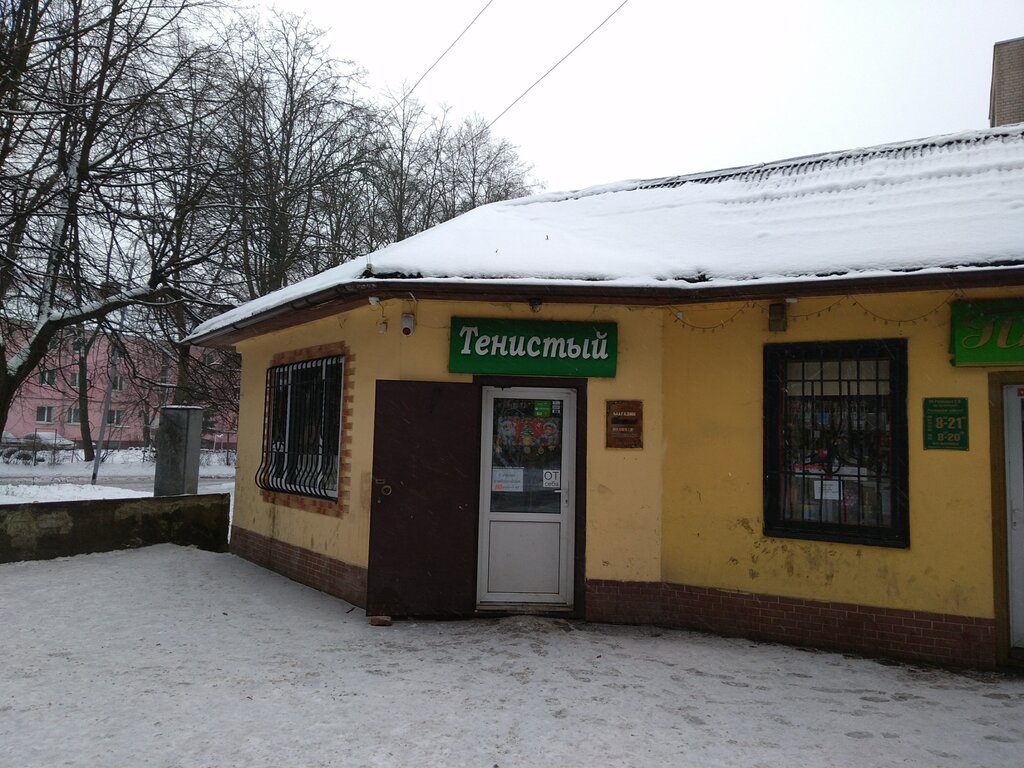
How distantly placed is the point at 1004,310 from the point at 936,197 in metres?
1.53

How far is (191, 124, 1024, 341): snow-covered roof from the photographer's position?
549 centimetres

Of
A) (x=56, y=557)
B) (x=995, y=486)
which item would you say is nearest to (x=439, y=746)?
(x=995, y=486)

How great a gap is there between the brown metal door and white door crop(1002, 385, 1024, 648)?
4057mm

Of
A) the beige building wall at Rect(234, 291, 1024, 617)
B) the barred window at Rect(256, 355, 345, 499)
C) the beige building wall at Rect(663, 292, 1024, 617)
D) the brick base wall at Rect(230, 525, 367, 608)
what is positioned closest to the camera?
the beige building wall at Rect(663, 292, 1024, 617)

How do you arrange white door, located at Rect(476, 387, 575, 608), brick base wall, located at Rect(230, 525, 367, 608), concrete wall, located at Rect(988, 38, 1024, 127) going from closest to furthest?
white door, located at Rect(476, 387, 575, 608) < brick base wall, located at Rect(230, 525, 367, 608) < concrete wall, located at Rect(988, 38, 1024, 127)

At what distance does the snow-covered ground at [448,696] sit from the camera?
3664 mm

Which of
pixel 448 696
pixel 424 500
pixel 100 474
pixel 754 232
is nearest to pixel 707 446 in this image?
pixel 754 232

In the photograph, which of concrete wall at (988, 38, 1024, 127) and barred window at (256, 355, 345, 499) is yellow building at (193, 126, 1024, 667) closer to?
barred window at (256, 355, 345, 499)

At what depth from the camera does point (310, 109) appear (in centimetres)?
1814

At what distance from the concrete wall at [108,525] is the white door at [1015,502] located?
8841 mm

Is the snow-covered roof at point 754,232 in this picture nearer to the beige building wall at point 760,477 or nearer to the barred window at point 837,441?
the beige building wall at point 760,477

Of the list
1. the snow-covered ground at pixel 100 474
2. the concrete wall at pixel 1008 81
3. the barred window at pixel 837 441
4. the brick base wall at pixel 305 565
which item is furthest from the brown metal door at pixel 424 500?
the concrete wall at pixel 1008 81

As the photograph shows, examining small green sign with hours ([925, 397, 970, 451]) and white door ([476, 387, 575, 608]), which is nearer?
small green sign with hours ([925, 397, 970, 451])

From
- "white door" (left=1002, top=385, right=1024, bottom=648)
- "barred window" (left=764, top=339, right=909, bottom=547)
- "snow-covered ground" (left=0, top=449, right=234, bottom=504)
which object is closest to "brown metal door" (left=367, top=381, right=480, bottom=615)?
"barred window" (left=764, top=339, right=909, bottom=547)
